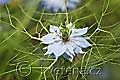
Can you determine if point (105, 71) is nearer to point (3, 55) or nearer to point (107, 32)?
point (107, 32)

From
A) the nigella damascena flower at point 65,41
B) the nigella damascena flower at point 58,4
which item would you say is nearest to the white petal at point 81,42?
the nigella damascena flower at point 65,41

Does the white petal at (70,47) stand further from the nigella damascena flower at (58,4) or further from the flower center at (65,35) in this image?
the nigella damascena flower at (58,4)

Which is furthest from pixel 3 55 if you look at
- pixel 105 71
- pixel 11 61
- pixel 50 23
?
pixel 105 71

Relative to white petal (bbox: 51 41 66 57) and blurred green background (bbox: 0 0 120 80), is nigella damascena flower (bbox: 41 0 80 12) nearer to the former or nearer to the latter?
blurred green background (bbox: 0 0 120 80)

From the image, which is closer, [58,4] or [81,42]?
[81,42]

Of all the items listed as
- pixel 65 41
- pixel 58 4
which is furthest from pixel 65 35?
pixel 58 4

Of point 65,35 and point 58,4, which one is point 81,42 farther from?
point 58,4
